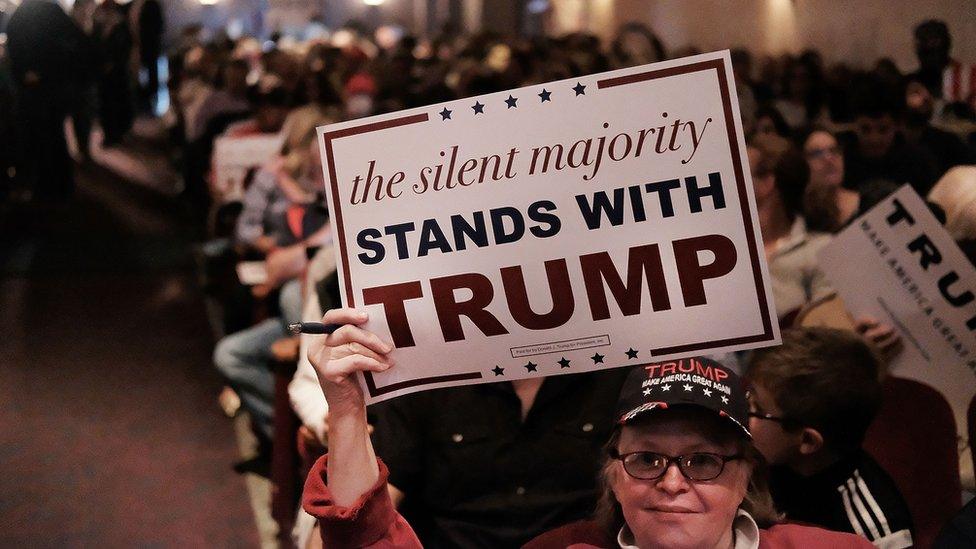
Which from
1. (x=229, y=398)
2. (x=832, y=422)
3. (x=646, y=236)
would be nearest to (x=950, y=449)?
(x=832, y=422)

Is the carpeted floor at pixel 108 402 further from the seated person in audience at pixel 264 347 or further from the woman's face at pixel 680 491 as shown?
the woman's face at pixel 680 491

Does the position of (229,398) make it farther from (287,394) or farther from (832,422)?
(832,422)

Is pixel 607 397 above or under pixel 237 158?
under

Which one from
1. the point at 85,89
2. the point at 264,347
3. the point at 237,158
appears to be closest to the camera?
the point at 264,347

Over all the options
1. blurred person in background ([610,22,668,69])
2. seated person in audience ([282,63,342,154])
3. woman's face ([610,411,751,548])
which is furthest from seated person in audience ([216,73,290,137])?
woman's face ([610,411,751,548])

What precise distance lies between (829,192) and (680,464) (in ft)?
10.9

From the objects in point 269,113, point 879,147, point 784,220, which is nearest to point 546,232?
point 784,220

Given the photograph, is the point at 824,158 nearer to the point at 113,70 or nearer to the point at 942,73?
the point at 942,73

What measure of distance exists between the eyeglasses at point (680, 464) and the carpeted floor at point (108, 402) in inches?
130

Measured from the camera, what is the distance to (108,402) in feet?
23.0

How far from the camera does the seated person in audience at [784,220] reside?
4.72m

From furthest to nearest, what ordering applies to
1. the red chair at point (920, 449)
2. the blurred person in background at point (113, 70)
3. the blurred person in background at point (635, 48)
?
the blurred person in background at point (635, 48) → the blurred person in background at point (113, 70) → the red chair at point (920, 449)

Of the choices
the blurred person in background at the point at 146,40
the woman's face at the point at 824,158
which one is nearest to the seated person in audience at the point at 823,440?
the woman's face at the point at 824,158

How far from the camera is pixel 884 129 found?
665cm
